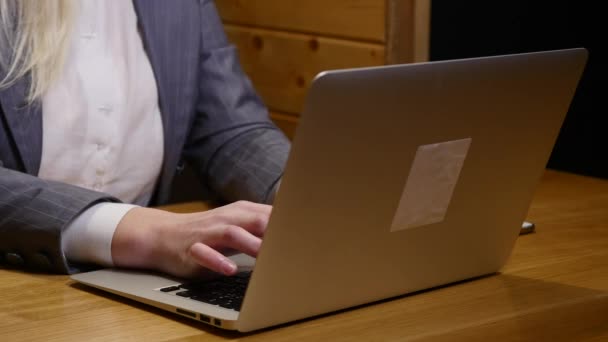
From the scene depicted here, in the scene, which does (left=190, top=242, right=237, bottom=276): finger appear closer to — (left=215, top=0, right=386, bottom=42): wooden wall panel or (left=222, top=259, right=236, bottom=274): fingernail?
(left=222, top=259, right=236, bottom=274): fingernail

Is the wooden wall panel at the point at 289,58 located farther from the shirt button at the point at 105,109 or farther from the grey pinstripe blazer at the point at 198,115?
the shirt button at the point at 105,109

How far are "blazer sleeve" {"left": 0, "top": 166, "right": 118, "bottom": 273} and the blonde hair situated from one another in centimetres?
20

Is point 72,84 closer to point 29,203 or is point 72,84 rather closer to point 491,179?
point 29,203

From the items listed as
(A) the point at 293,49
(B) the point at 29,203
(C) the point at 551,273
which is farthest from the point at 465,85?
(A) the point at 293,49

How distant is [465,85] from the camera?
3.58 ft

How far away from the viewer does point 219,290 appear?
117 centimetres

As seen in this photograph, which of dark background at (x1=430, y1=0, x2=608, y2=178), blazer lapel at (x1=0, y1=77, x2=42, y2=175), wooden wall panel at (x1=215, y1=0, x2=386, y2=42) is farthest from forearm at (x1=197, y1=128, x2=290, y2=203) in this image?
wooden wall panel at (x1=215, y1=0, x2=386, y2=42)

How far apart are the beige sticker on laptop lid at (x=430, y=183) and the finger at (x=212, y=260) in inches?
7.2

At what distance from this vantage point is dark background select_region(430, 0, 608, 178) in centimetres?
207

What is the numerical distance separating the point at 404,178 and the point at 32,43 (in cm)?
68

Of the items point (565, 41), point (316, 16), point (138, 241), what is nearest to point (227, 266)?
point (138, 241)

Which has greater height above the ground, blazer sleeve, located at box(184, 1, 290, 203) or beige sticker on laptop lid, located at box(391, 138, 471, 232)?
beige sticker on laptop lid, located at box(391, 138, 471, 232)

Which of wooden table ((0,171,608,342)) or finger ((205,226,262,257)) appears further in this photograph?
finger ((205,226,262,257))

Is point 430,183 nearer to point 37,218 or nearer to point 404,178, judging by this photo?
point 404,178
